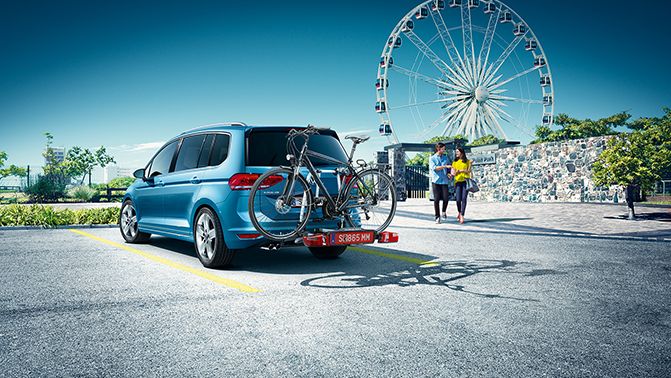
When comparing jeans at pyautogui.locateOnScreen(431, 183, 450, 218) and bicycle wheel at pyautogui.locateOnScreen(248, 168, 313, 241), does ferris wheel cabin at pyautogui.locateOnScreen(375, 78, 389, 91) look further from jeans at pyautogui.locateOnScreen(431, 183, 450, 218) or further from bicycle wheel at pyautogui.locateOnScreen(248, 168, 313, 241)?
bicycle wheel at pyautogui.locateOnScreen(248, 168, 313, 241)

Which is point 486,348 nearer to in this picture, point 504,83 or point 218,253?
point 218,253

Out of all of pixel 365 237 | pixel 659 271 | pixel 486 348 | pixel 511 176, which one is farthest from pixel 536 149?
pixel 486 348

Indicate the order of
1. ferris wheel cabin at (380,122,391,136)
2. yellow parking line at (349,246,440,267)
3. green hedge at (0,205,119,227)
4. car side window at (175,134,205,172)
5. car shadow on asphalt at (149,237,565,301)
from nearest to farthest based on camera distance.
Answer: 1. car shadow on asphalt at (149,237,565,301)
2. yellow parking line at (349,246,440,267)
3. car side window at (175,134,205,172)
4. green hedge at (0,205,119,227)
5. ferris wheel cabin at (380,122,391,136)

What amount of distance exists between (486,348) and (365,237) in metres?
2.49

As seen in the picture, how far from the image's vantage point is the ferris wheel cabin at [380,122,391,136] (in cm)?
3253

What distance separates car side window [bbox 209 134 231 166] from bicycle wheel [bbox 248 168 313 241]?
2.94ft

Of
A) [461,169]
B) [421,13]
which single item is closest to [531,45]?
[421,13]

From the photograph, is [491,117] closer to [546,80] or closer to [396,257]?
[546,80]

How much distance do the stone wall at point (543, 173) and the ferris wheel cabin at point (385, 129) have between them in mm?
6483

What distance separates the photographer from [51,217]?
39.2 ft

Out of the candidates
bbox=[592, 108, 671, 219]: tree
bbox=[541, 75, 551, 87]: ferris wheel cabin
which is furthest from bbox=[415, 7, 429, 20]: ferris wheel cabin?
bbox=[592, 108, 671, 219]: tree

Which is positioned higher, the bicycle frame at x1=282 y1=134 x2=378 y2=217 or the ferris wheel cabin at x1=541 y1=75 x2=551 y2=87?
the ferris wheel cabin at x1=541 y1=75 x2=551 y2=87

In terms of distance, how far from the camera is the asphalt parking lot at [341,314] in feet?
9.34

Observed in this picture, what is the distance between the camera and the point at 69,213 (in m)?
12.5
